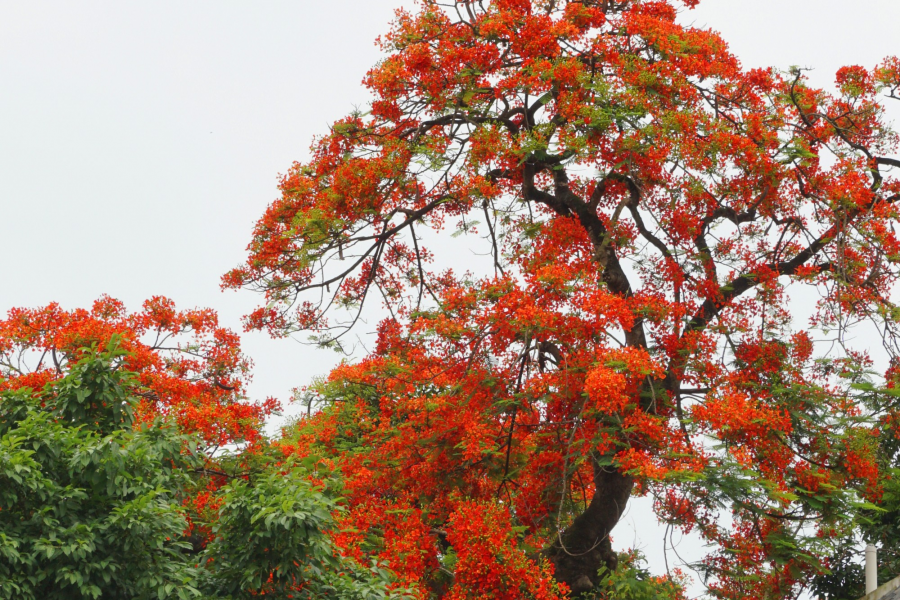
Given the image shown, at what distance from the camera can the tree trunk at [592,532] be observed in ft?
33.1

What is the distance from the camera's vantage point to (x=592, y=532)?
33.4 ft

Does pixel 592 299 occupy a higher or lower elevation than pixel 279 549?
higher

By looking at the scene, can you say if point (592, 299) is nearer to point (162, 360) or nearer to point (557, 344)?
point (557, 344)

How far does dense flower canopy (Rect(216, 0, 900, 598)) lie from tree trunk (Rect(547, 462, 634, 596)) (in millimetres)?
33

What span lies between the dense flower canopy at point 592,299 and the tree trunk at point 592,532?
0.03 m

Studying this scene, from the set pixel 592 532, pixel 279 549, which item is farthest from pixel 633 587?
pixel 279 549

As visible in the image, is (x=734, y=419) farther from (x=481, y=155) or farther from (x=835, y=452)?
(x=481, y=155)

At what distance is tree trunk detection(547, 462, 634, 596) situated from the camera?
10102mm

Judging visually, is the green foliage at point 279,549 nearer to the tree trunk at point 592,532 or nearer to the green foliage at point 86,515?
the green foliage at point 86,515

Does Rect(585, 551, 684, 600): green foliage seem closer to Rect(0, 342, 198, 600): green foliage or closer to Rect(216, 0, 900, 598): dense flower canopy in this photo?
Rect(216, 0, 900, 598): dense flower canopy

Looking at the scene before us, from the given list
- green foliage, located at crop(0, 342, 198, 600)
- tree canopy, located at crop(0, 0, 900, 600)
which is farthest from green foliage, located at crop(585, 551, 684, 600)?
green foliage, located at crop(0, 342, 198, 600)

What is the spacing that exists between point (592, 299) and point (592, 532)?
3066 millimetres

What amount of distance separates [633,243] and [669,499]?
2951 mm

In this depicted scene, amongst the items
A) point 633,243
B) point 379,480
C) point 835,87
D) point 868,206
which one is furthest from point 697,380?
point 835,87
